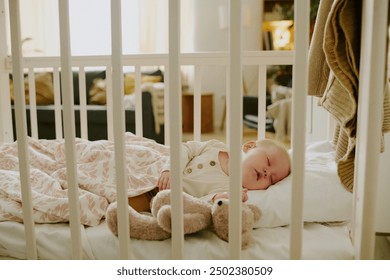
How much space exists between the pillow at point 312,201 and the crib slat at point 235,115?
27 cm

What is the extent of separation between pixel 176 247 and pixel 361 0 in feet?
1.83

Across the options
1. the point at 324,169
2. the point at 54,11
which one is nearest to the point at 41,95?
the point at 54,11

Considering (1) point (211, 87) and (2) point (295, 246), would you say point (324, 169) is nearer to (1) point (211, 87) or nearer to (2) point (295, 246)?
(2) point (295, 246)

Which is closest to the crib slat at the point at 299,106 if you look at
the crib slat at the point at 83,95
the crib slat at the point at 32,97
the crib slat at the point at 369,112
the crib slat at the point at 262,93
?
the crib slat at the point at 369,112

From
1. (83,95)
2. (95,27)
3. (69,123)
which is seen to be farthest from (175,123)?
A: (95,27)

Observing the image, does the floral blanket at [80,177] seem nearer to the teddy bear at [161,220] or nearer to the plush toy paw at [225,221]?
the teddy bear at [161,220]

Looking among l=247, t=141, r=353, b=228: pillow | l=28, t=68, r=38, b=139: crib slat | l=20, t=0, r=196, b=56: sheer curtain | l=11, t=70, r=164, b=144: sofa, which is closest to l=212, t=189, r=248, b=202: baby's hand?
l=247, t=141, r=353, b=228: pillow

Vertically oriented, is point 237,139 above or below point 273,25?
below

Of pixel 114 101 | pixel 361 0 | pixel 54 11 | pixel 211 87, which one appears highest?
pixel 54 11

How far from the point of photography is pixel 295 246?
76cm

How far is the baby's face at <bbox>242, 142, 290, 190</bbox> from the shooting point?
3.84 ft

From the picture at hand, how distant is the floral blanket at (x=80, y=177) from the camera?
1.02m

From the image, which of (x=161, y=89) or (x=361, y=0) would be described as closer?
(x=361, y=0)
